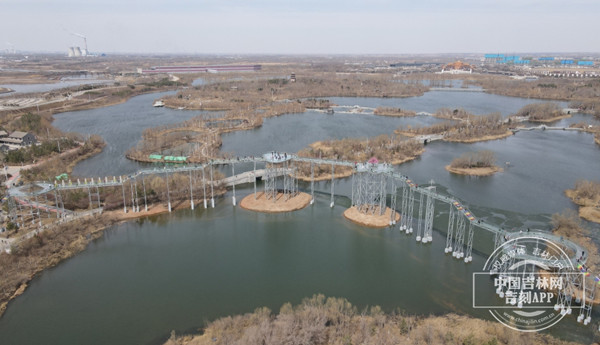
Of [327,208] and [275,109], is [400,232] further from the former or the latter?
[275,109]

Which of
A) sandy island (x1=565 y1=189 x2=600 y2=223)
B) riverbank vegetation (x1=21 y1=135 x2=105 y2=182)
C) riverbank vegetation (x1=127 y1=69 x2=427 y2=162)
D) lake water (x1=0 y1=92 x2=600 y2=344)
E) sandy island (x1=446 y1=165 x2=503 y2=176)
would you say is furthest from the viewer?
riverbank vegetation (x1=127 y1=69 x2=427 y2=162)

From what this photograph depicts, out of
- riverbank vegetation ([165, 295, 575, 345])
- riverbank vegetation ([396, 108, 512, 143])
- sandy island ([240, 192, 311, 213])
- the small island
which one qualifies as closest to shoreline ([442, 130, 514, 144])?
riverbank vegetation ([396, 108, 512, 143])

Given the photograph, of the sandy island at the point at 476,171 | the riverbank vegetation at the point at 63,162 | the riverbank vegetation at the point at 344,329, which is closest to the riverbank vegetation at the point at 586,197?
the sandy island at the point at 476,171

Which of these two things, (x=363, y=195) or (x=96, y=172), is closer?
(x=363, y=195)

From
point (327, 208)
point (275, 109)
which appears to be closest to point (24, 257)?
point (327, 208)

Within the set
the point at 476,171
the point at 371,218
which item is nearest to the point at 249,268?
the point at 371,218

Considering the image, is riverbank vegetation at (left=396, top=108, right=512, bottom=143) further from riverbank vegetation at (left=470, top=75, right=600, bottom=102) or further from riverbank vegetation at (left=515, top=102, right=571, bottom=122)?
riverbank vegetation at (left=470, top=75, right=600, bottom=102)

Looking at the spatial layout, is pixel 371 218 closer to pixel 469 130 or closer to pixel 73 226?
pixel 73 226
